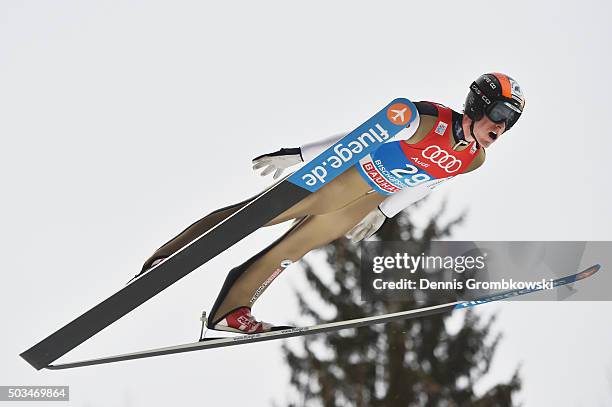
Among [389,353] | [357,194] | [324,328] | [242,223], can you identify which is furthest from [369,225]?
[389,353]

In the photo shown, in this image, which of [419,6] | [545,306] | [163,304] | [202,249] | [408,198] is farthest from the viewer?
[545,306]

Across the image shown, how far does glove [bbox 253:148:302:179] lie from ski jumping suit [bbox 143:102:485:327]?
2.1 inches

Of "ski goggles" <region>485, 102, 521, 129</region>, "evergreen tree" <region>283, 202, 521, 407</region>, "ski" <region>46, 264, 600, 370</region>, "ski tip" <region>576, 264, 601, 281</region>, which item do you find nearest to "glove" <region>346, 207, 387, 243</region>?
"ski" <region>46, 264, 600, 370</region>

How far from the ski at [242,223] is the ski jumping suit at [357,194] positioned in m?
0.14

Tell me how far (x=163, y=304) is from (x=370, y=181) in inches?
193

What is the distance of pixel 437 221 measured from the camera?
768cm

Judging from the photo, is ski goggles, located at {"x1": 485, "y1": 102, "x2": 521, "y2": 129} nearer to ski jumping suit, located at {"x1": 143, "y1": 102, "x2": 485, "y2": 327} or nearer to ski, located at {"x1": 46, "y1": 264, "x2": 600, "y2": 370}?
ski jumping suit, located at {"x1": 143, "y1": 102, "x2": 485, "y2": 327}

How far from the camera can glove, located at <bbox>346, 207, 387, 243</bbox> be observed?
382 centimetres

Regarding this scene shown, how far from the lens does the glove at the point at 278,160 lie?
11.7 ft

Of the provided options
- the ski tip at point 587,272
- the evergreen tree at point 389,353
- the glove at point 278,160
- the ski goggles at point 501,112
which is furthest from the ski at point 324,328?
the evergreen tree at point 389,353

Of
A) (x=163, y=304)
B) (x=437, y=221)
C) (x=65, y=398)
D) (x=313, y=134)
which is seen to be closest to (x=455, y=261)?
(x=437, y=221)

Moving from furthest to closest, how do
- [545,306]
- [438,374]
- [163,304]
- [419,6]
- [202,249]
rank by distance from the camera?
[545,306], [419,6], [163,304], [438,374], [202,249]

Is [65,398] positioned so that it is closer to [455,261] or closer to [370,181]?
[455,261]

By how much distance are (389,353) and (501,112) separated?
4.31 metres
